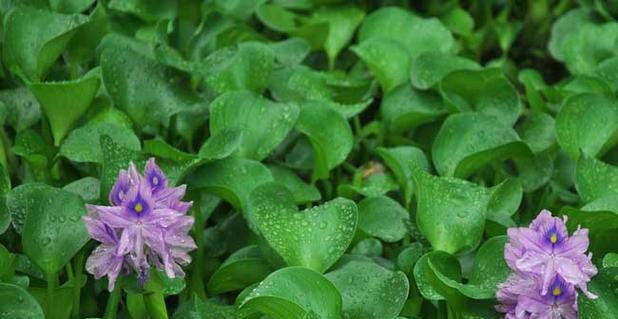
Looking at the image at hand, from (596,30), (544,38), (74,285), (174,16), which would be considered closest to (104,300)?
(74,285)

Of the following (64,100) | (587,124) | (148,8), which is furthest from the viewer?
(148,8)

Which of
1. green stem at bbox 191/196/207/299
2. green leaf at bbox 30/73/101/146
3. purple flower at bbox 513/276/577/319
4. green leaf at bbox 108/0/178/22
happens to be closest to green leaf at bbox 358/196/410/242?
green stem at bbox 191/196/207/299

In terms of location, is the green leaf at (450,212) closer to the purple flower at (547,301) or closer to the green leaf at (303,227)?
the green leaf at (303,227)

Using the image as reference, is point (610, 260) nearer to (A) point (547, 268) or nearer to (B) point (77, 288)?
(A) point (547, 268)

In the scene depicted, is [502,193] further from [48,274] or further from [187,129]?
[48,274]

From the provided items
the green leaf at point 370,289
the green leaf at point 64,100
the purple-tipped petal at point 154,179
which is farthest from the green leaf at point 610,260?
the green leaf at point 64,100

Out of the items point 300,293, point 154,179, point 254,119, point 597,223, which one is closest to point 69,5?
point 254,119
